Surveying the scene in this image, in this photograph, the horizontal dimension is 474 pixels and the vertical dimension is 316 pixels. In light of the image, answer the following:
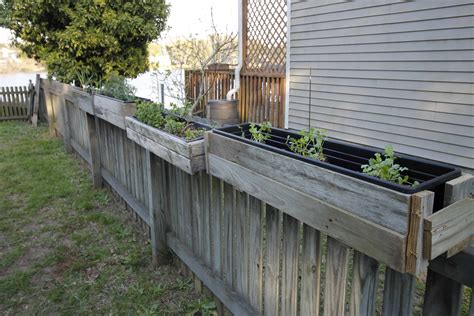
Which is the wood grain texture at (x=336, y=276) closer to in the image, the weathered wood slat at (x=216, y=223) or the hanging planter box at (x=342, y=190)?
the hanging planter box at (x=342, y=190)

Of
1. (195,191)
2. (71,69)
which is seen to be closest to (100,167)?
(195,191)

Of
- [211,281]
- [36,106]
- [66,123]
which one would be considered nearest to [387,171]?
[211,281]

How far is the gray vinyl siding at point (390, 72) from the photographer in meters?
4.45

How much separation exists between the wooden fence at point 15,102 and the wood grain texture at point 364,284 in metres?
10.8

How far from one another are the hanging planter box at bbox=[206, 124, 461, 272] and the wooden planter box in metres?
0.22

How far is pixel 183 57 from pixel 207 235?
22.0 ft

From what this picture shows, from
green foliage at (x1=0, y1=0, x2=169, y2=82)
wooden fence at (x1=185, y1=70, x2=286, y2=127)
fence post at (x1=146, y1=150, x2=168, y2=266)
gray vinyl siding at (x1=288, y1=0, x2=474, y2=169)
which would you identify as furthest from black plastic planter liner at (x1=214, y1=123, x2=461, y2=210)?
green foliage at (x1=0, y1=0, x2=169, y2=82)

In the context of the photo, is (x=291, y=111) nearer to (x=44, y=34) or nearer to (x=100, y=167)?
(x=100, y=167)

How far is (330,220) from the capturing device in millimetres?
1327

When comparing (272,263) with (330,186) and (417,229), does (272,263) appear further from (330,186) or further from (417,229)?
(417,229)

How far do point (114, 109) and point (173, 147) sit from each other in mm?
1454

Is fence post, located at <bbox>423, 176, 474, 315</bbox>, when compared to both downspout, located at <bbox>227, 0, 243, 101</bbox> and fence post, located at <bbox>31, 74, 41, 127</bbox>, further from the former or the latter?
fence post, located at <bbox>31, 74, 41, 127</bbox>

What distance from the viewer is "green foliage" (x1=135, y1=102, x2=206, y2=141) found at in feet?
8.04

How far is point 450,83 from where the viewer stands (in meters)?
4.50
